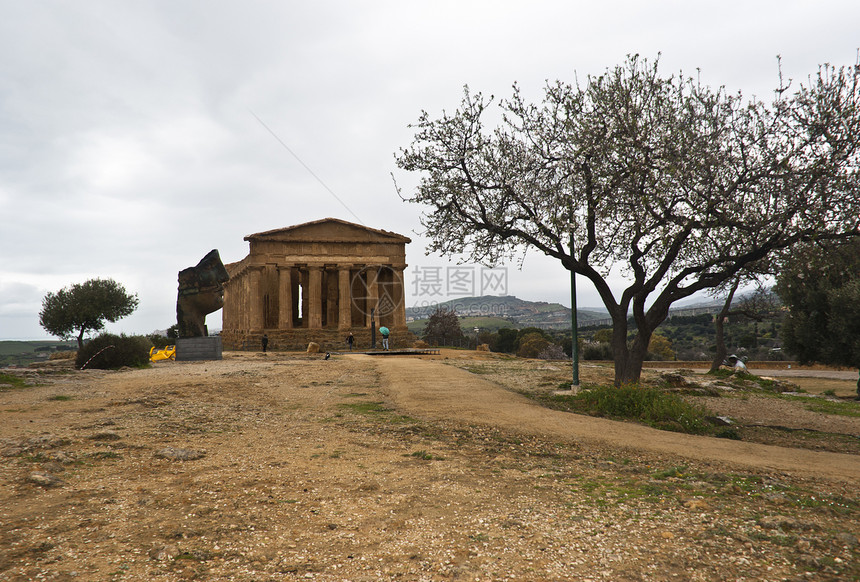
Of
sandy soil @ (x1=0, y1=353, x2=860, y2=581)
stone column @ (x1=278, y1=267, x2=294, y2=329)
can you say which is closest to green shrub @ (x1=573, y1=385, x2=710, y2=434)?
sandy soil @ (x1=0, y1=353, x2=860, y2=581)

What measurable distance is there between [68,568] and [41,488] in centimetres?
215

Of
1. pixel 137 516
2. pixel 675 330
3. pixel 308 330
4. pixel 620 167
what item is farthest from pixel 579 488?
pixel 675 330

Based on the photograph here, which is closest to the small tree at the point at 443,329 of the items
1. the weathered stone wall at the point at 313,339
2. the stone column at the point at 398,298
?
the stone column at the point at 398,298

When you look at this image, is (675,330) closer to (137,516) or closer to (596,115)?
(596,115)

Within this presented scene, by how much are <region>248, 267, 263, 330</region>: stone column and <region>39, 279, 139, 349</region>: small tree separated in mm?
14176

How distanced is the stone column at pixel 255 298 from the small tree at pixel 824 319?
36.9 m

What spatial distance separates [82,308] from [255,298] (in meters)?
16.0

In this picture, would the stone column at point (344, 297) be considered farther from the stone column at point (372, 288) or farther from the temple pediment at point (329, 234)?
the temple pediment at point (329, 234)

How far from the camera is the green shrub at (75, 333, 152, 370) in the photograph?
18.9 meters

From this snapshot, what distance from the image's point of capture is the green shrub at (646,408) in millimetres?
10789

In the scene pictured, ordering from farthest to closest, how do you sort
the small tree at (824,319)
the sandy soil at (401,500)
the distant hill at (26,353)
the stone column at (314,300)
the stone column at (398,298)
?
1. the distant hill at (26,353)
2. the stone column at (398,298)
3. the stone column at (314,300)
4. the small tree at (824,319)
5. the sandy soil at (401,500)

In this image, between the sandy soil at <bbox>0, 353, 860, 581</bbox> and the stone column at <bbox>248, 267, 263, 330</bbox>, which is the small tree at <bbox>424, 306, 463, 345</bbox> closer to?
the stone column at <bbox>248, 267, 263, 330</bbox>

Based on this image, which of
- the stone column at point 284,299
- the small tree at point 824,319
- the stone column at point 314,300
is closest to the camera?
the small tree at point 824,319

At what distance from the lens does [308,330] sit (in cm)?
4322
